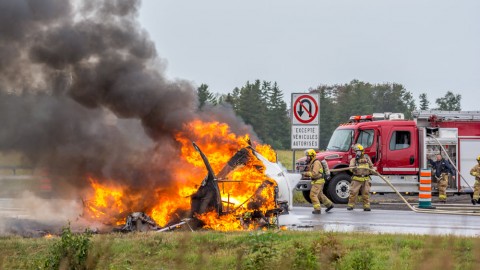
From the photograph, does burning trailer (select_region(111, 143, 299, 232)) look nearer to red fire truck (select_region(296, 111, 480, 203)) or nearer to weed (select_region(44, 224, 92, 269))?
weed (select_region(44, 224, 92, 269))

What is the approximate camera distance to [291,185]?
45.5 ft

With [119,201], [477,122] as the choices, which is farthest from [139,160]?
[477,122]

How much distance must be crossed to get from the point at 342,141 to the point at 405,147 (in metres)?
1.97

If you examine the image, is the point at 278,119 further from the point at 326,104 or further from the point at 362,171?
the point at 362,171

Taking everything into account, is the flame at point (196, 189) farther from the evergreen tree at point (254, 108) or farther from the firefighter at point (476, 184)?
the evergreen tree at point (254, 108)

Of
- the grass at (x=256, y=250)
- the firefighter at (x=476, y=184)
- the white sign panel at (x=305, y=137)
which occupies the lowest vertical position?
the grass at (x=256, y=250)

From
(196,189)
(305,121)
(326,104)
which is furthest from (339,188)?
(326,104)

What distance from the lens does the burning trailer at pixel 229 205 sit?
12445 mm

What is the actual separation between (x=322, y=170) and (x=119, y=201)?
6.38 meters

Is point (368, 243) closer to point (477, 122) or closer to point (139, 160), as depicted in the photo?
point (139, 160)

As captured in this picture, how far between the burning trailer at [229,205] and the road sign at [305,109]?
627cm

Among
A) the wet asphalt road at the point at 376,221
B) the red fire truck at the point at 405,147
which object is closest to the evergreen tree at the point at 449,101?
the red fire truck at the point at 405,147

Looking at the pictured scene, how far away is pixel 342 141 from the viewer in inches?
889

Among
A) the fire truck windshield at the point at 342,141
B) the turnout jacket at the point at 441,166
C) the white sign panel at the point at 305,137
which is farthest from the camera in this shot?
the fire truck windshield at the point at 342,141
